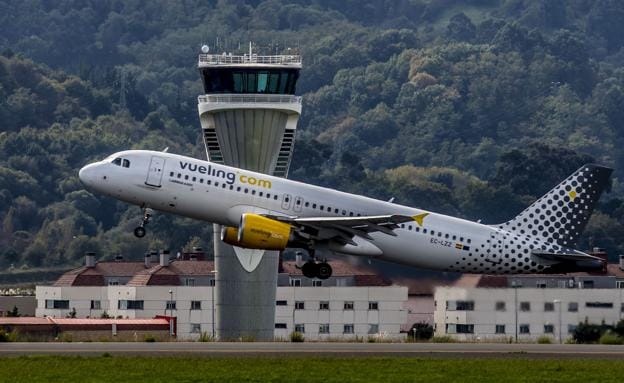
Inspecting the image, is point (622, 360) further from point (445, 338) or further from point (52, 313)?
point (52, 313)

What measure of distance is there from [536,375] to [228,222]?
21.7m

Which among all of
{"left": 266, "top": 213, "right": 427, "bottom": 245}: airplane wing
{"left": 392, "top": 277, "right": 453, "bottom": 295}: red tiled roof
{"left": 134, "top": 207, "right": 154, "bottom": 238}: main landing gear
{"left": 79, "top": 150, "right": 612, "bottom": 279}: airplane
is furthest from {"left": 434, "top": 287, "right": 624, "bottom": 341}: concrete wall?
{"left": 134, "top": 207, "right": 154, "bottom": 238}: main landing gear

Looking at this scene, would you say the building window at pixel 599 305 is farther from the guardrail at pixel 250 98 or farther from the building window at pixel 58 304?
the building window at pixel 58 304

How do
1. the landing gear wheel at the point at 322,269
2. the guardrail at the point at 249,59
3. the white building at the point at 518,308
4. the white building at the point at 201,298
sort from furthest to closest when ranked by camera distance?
the white building at the point at 201,298 < the guardrail at the point at 249,59 < the white building at the point at 518,308 < the landing gear wheel at the point at 322,269

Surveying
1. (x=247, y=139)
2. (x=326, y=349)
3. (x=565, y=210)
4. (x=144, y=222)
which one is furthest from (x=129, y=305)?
(x=326, y=349)

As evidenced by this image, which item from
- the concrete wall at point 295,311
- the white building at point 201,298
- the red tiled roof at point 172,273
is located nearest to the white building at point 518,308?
the white building at point 201,298

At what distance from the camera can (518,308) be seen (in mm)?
95562

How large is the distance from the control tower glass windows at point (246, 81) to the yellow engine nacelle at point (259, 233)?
38.4 metres

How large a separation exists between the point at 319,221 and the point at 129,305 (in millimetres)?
59745

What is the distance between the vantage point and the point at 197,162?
286 feet

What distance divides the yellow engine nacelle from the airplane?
40 mm

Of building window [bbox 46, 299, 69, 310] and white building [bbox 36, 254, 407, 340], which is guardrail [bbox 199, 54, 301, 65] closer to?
white building [bbox 36, 254, 407, 340]

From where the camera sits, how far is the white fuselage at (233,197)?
86500 millimetres

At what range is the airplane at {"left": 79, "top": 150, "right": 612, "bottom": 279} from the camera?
86438 millimetres
